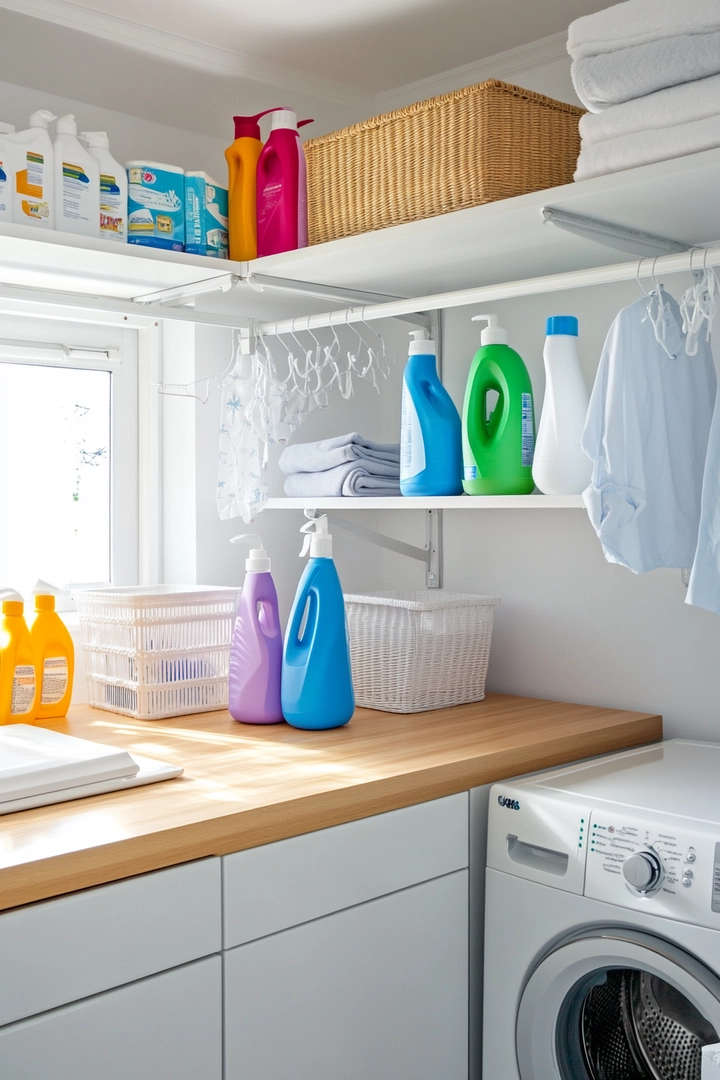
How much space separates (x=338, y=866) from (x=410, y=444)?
2.86 feet

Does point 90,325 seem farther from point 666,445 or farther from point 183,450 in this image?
point 666,445

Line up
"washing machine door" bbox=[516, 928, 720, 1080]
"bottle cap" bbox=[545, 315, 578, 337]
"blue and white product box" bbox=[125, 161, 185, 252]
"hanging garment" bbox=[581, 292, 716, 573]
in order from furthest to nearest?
"blue and white product box" bbox=[125, 161, 185, 252]
"bottle cap" bbox=[545, 315, 578, 337]
"hanging garment" bbox=[581, 292, 716, 573]
"washing machine door" bbox=[516, 928, 720, 1080]

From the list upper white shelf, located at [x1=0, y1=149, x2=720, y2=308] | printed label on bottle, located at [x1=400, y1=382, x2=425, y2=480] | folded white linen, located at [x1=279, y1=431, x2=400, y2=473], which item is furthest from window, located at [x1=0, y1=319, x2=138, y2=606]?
printed label on bottle, located at [x1=400, y1=382, x2=425, y2=480]

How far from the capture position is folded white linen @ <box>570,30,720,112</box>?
4.58ft

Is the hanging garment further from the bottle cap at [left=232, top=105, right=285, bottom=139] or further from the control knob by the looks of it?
the bottle cap at [left=232, top=105, right=285, bottom=139]

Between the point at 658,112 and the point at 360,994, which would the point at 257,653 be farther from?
the point at 658,112

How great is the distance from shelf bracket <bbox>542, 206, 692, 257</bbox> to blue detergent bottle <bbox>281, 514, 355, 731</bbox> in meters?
0.70

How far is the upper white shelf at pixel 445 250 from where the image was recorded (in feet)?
4.98

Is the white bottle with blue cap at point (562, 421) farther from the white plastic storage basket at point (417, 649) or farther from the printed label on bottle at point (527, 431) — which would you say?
the white plastic storage basket at point (417, 649)

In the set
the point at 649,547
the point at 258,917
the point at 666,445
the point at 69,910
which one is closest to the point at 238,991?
the point at 258,917

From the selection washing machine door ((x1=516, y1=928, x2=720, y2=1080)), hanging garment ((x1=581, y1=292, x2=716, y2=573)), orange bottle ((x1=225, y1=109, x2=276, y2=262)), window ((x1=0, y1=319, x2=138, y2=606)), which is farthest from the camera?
window ((x1=0, y1=319, x2=138, y2=606))

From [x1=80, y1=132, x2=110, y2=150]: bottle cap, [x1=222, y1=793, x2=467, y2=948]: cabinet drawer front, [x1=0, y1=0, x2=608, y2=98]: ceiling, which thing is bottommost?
[x1=222, y1=793, x2=467, y2=948]: cabinet drawer front

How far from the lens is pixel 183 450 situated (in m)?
2.38

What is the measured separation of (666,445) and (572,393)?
0.77 ft
